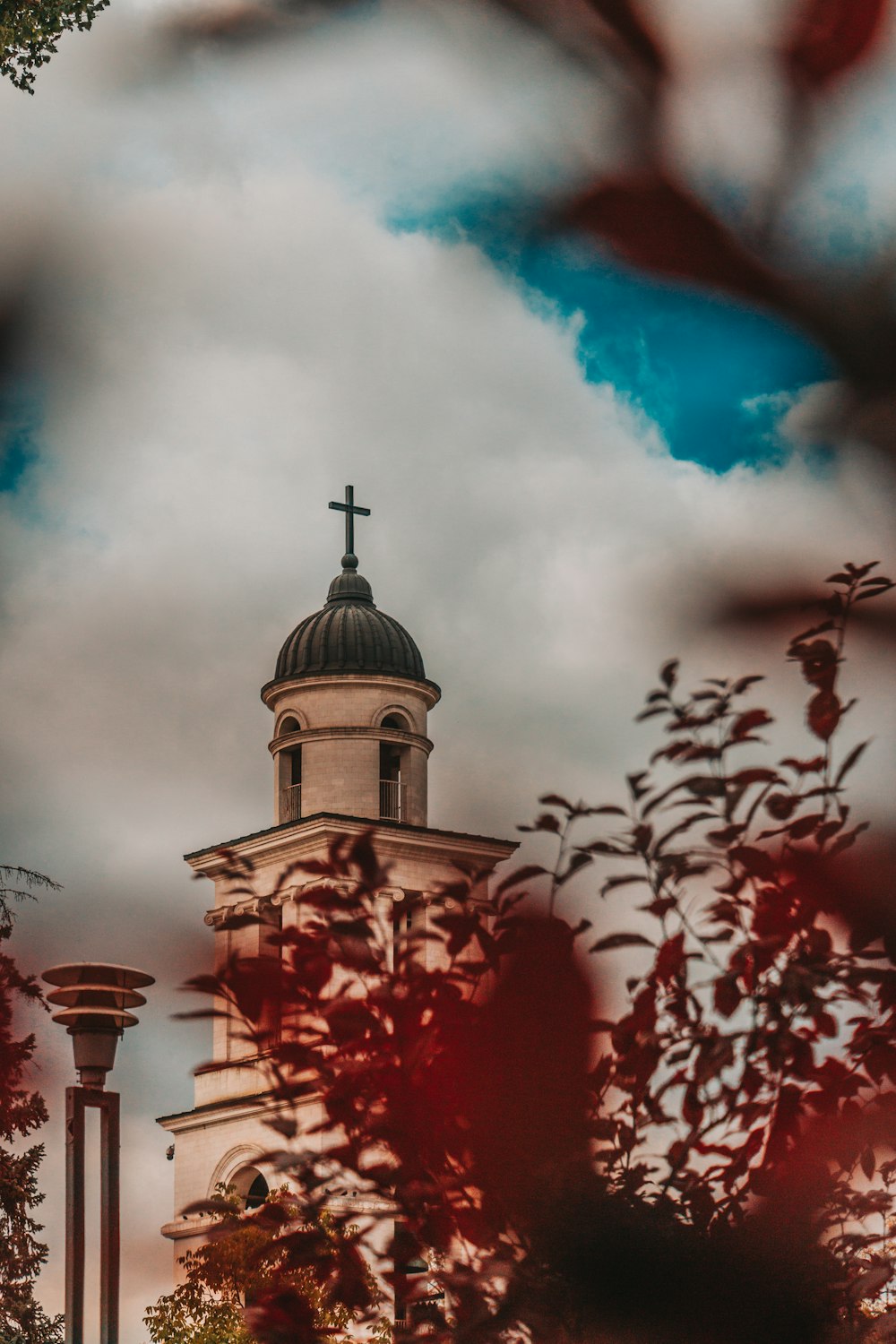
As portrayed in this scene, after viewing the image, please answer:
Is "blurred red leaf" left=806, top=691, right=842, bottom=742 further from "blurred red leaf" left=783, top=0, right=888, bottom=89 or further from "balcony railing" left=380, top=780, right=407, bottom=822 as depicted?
"balcony railing" left=380, top=780, right=407, bottom=822

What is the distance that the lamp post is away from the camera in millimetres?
5594

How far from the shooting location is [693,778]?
1515 millimetres

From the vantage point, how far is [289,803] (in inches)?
944

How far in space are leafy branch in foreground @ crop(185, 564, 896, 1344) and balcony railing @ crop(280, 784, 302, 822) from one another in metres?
21.6

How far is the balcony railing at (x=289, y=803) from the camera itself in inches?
923

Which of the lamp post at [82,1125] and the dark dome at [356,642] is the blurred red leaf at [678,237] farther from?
the dark dome at [356,642]

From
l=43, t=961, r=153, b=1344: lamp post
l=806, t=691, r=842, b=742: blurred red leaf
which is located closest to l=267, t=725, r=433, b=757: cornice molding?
l=43, t=961, r=153, b=1344: lamp post

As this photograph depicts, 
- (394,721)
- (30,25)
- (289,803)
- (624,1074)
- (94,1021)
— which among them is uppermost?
(394,721)

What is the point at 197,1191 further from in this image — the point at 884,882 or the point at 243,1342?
the point at 884,882

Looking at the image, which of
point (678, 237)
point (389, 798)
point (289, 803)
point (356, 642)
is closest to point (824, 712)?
point (678, 237)

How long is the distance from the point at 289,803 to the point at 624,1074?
2257 centimetres

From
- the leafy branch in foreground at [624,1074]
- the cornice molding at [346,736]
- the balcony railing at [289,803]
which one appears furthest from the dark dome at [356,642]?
the leafy branch in foreground at [624,1074]

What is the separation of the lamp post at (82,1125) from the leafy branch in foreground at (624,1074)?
3.31m

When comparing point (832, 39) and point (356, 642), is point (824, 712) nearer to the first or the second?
point (832, 39)
